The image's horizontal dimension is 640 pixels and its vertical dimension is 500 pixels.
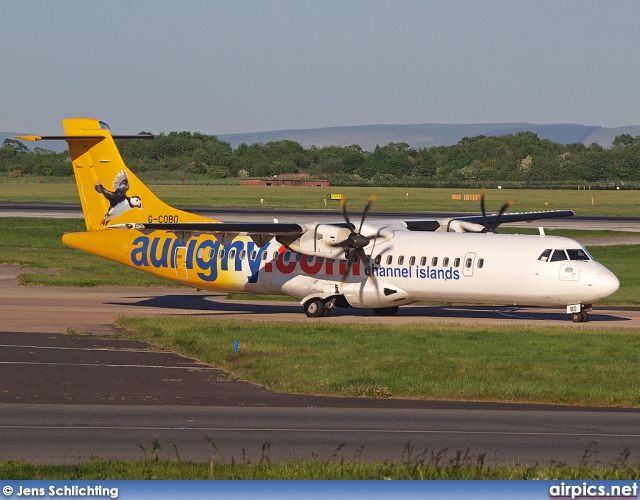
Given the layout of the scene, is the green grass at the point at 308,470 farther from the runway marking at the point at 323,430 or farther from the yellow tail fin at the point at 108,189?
the yellow tail fin at the point at 108,189

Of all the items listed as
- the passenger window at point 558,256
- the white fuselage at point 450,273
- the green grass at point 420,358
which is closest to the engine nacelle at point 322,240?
the white fuselage at point 450,273

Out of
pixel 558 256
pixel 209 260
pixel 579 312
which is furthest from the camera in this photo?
pixel 209 260

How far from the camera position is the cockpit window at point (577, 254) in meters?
30.1

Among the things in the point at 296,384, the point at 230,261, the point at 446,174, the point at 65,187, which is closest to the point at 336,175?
the point at 446,174

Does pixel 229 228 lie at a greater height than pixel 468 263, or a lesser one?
greater

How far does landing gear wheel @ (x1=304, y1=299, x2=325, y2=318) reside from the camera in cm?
3338

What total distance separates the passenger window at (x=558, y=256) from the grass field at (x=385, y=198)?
64.5 m

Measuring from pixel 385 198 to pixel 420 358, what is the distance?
100615 mm

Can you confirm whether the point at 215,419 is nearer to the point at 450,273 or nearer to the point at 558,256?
the point at 450,273

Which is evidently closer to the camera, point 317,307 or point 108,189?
point 317,307

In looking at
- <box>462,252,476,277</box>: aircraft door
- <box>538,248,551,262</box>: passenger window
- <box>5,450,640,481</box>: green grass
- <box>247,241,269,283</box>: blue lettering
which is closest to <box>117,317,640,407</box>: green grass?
<box>462,252,476,277</box>: aircraft door

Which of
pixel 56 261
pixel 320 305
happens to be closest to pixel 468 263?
pixel 320 305

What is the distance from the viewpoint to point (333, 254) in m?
32.7

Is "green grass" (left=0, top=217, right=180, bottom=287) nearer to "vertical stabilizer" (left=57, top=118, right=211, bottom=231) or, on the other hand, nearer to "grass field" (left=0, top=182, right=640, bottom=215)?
"vertical stabilizer" (left=57, top=118, right=211, bottom=231)
